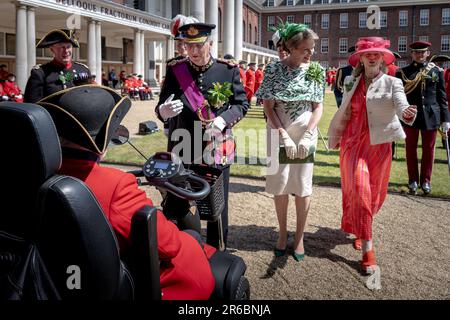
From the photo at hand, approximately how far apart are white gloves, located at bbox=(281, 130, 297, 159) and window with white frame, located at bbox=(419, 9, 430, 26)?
2676 inches

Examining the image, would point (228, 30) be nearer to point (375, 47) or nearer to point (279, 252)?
point (375, 47)

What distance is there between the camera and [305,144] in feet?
12.0

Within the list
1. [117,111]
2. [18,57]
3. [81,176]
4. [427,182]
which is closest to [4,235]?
[81,176]

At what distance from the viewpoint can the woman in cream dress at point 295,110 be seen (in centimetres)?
364

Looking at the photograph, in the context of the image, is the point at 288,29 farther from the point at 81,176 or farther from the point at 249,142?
the point at 249,142

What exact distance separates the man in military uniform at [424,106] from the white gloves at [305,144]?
128 inches

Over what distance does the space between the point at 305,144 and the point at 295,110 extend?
0.30m

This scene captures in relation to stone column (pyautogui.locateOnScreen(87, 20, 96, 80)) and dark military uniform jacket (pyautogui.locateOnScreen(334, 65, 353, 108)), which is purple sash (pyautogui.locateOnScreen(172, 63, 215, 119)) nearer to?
dark military uniform jacket (pyautogui.locateOnScreen(334, 65, 353, 108))

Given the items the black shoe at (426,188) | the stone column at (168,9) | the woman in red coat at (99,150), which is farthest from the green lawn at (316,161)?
the stone column at (168,9)

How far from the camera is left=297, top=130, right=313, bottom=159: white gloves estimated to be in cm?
365

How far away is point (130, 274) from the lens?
5.54 feet

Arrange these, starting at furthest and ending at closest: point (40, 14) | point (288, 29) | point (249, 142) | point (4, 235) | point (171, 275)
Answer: point (40, 14), point (249, 142), point (288, 29), point (171, 275), point (4, 235)

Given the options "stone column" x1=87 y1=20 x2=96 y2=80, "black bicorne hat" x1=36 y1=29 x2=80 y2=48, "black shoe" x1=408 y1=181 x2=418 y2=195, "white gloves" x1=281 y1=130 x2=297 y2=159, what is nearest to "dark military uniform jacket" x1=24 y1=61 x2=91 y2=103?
"black bicorne hat" x1=36 y1=29 x2=80 y2=48
